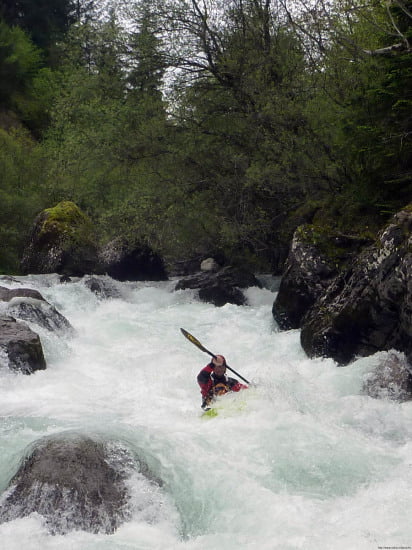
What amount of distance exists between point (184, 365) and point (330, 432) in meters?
3.57

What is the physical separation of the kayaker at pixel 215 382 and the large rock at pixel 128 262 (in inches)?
412

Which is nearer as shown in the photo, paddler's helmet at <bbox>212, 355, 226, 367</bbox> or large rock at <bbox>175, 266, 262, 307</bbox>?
paddler's helmet at <bbox>212, 355, 226, 367</bbox>

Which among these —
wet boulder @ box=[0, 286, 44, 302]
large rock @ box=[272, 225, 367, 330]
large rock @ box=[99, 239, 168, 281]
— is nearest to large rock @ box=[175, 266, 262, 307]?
large rock @ box=[99, 239, 168, 281]

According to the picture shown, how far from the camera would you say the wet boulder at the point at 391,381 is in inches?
267

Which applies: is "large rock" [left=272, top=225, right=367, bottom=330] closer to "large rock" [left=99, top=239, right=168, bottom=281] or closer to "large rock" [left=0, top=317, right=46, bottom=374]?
"large rock" [left=0, top=317, right=46, bottom=374]

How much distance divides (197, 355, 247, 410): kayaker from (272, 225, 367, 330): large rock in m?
3.33

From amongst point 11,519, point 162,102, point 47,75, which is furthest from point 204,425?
point 47,75

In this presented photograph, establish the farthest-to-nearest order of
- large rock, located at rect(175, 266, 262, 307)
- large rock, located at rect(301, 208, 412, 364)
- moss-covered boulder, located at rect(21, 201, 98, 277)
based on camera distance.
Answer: moss-covered boulder, located at rect(21, 201, 98, 277)
large rock, located at rect(175, 266, 262, 307)
large rock, located at rect(301, 208, 412, 364)

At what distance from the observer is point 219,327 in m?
11.5

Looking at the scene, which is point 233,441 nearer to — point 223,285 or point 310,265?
point 310,265

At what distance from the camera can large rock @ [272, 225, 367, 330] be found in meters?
10.1

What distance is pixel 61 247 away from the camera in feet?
55.1

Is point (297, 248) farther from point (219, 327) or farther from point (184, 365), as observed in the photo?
point (184, 365)

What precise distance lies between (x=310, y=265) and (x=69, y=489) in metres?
6.94
